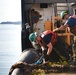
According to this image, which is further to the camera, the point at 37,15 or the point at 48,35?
the point at 37,15

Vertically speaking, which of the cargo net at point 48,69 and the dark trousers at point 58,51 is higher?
the cargo net at point 48,69

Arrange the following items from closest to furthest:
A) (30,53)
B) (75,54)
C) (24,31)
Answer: (75,54)
(30,53)
(24,31)

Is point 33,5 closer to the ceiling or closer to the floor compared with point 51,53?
closer to the ceiling

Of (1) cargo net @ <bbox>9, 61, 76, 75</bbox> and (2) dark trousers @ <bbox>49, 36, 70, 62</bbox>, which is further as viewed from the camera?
(2) dark trousers @ <bbox>49, 36, 70, 62</bbox>

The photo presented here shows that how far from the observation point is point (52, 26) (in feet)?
44.2

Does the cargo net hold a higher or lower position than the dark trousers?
higher

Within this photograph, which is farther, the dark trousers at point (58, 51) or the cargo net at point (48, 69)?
the dark trousers at point (58, 51)

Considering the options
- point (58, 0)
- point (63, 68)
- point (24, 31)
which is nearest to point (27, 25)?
point (24, 31)

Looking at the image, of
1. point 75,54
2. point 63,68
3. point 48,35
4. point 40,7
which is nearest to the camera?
point 63,68

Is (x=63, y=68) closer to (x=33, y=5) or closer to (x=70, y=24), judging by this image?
(x=70, y=24)

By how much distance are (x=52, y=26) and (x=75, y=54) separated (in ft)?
17.5

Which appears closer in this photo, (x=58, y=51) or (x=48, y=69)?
(x=48, y=69)

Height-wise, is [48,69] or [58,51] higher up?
[48,69]

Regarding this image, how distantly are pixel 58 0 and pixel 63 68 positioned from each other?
6937 mm
